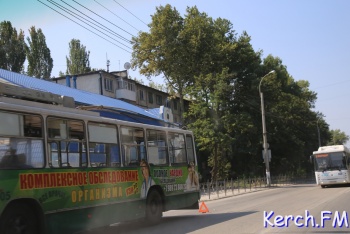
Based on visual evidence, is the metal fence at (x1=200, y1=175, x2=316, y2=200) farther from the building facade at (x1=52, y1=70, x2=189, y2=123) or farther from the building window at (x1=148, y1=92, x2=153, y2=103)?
the building window at (x1=148, y1=92, x2=153, y2=103)

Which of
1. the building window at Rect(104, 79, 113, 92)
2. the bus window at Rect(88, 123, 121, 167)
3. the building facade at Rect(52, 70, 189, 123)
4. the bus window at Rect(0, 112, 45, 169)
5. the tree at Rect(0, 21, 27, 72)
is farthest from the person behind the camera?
the tree at Rect(0, 21, 27, 72)

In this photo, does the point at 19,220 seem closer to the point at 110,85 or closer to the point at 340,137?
the point at 110,85

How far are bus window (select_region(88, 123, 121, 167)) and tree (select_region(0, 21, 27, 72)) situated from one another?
38278 millimetres

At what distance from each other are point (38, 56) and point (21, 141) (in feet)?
149

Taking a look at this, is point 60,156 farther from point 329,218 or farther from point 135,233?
point 329,218

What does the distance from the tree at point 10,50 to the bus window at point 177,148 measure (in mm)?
36179

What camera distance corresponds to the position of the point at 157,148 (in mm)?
12617

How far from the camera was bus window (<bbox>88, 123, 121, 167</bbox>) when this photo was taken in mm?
9891

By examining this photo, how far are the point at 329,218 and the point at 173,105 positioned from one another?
45494 millimetres

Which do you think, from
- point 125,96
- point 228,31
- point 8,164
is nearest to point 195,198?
point 8,164

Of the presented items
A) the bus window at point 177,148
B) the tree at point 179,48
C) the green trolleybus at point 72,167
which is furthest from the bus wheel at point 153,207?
the tree at point 179,48

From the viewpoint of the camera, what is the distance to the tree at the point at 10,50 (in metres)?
44.8

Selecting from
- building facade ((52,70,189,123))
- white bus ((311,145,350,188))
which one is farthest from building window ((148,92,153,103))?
white bus ((311,145,350,188))

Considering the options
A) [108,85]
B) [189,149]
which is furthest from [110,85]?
[189,149]
